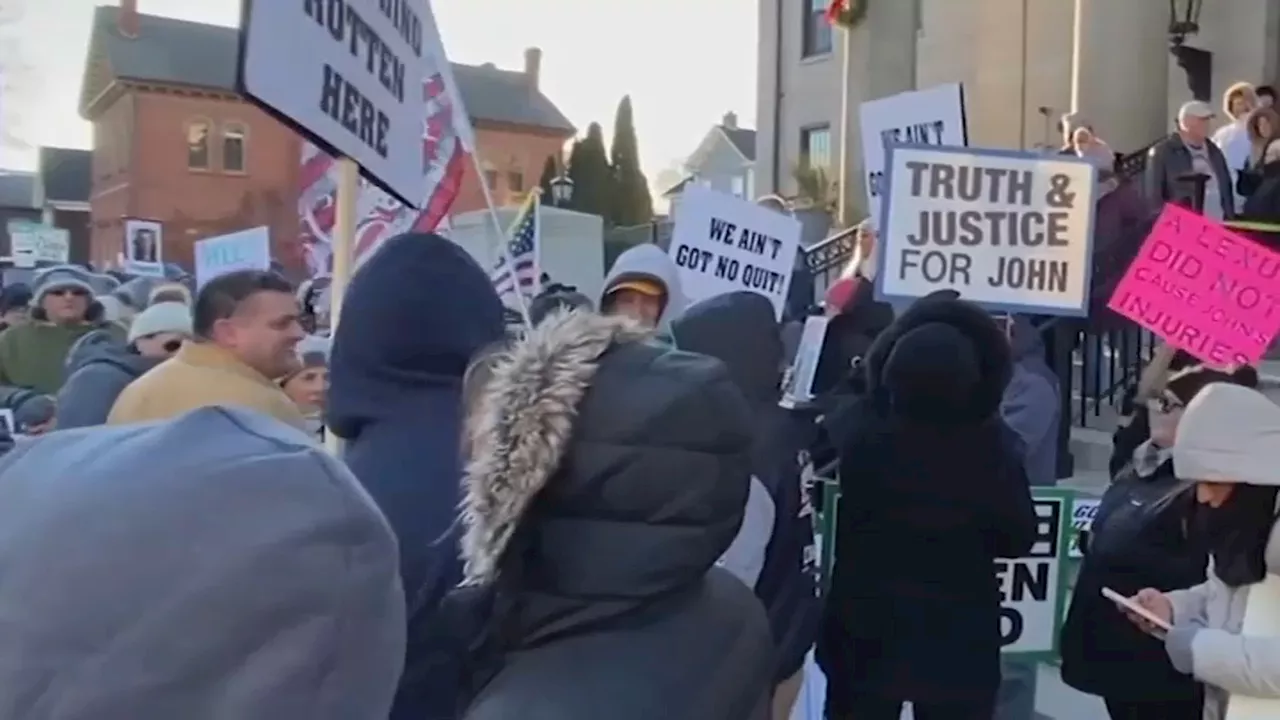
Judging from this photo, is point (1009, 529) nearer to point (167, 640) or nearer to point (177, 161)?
point (167, 640)

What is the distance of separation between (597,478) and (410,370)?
109 cm

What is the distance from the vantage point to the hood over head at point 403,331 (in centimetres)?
319

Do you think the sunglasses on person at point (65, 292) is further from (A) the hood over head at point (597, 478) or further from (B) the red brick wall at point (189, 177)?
(B) the red brick wall at point (189, 177)

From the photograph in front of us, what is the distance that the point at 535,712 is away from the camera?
83.3 inches

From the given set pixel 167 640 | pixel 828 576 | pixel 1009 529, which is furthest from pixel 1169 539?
pixel 167 640

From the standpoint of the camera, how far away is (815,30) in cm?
2934

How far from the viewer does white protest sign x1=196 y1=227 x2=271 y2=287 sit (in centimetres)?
988

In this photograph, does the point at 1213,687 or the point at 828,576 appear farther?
the point at 828,576

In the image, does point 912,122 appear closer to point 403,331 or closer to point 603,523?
point 403,331

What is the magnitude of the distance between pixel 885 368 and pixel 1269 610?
51.8 inches

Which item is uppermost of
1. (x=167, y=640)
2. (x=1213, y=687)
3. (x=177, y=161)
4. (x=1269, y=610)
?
(x=177, y=161)

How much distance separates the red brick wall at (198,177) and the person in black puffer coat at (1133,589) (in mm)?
56402

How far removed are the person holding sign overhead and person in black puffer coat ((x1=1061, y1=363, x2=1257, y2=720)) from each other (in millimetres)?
521

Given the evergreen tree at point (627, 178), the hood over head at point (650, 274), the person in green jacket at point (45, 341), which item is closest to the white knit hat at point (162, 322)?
the hood over head at point (650, 274)
